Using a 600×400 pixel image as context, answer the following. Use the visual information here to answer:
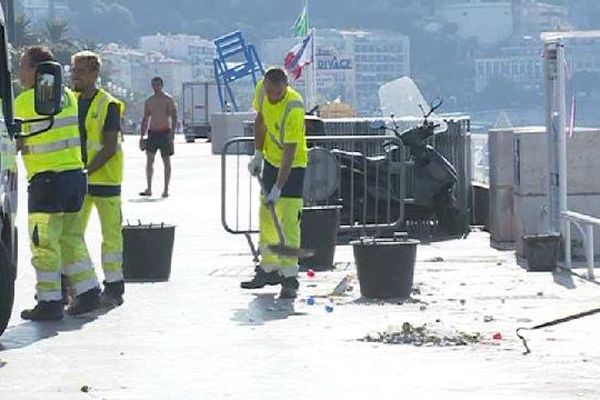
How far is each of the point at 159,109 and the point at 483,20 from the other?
68.9 m

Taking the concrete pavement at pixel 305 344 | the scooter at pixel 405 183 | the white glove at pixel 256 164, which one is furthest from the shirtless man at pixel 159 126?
the white glove at pixel 256 164

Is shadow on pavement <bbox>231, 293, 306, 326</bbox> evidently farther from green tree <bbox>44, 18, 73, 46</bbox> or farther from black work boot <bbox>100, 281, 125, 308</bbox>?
green tree <bbox>44, 18, 73, 46</bbox>

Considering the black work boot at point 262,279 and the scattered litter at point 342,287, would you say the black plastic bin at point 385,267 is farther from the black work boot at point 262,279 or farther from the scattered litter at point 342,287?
the black work boot at point 262,279

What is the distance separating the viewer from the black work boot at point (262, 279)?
1284 cm

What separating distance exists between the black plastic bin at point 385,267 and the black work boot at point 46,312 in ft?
7.52

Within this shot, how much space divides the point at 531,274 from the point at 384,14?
9094cm

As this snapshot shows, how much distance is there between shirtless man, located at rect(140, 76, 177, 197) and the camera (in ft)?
79.0

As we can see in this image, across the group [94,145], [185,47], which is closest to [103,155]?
[94,145]

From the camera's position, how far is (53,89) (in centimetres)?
1038

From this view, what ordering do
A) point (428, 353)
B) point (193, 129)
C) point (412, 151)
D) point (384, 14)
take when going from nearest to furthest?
point (428, 353) < point (412, 151) < point (193, 129) < point (384, 14)

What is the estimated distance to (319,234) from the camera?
47.2ft

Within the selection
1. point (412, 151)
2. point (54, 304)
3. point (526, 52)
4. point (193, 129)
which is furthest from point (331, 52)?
point (54, 304)

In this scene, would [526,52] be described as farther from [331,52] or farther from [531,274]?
[531,274]

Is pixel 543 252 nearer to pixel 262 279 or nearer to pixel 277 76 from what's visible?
pixel 262 279
